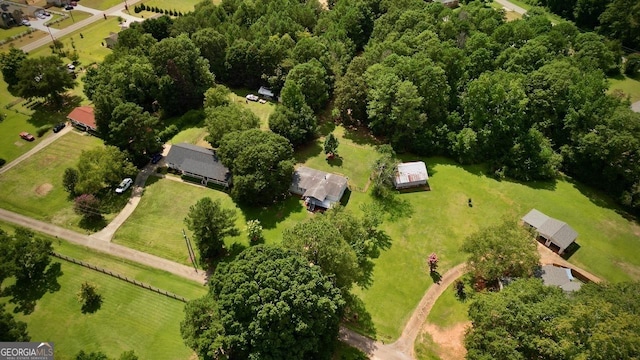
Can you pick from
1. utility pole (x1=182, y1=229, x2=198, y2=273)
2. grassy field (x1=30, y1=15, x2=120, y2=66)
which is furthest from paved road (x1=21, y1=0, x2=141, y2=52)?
utility pole (x1=182, y1=229, x2=198, y2=273)

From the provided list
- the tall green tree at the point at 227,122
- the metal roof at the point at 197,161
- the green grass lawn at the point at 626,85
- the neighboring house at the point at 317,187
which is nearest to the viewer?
the neighboring house at the point at 317,187

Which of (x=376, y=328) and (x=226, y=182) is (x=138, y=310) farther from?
(x=376, y=328)

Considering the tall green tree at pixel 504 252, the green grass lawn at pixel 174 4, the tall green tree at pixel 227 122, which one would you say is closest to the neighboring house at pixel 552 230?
the tall green tree at pixel 504 252

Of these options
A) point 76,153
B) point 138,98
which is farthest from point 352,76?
point 76,153

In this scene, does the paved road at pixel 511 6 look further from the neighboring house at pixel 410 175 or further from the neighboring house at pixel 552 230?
the neighboring house at pixel 552 230

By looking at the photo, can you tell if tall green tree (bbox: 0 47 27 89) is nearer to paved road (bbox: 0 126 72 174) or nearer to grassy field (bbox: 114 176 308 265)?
paved road (bbox: 0 126 72 174)

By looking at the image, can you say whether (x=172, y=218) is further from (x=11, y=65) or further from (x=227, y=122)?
(x=11, y=65)
